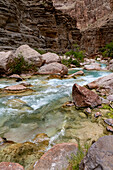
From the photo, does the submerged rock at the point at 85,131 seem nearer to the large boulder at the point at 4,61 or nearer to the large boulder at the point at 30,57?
the large boulder at the point at 4,61

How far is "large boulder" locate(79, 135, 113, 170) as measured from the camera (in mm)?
975

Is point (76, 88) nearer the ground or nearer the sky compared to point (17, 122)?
nearer the sky

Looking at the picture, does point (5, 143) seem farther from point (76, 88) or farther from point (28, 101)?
point (76, 88)

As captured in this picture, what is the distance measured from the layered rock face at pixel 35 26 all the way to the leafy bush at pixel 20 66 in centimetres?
1276

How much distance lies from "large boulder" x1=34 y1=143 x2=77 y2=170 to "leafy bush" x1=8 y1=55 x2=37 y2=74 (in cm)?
866

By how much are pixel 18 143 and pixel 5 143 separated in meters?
0.26

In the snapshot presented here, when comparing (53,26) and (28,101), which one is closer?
(28,101)

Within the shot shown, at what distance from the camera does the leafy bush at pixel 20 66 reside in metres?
9.33

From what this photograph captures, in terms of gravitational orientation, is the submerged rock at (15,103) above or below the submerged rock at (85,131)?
above

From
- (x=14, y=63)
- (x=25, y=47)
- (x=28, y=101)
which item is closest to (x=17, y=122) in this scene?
(x=28, y=101)

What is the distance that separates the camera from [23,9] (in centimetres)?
3048

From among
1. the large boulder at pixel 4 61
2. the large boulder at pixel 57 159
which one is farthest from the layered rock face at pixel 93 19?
the large boulder at pixel 57 159

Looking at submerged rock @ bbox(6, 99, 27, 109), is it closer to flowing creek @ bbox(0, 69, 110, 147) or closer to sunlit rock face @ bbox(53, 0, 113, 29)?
flowing creek @ bbox(0, 69, 110, 147)

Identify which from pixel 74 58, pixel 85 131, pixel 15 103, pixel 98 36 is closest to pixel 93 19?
pixel 98 36
